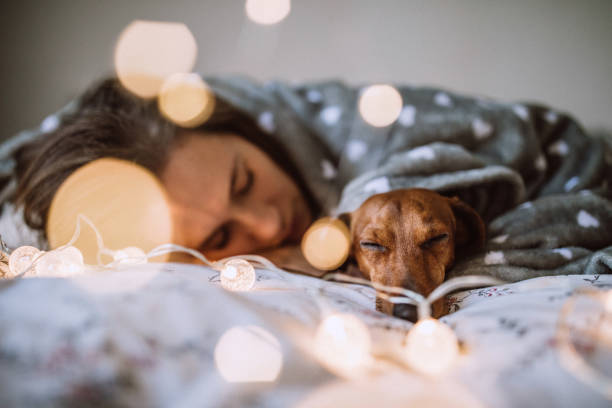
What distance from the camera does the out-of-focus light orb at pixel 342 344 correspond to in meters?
0.45

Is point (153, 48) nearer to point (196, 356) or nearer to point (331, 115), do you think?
point (331, 115)

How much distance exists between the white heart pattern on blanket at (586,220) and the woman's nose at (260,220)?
0.99 m

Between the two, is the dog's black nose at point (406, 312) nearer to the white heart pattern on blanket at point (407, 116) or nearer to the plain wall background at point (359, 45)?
the white heart pattern on blanket at point (407, 116)

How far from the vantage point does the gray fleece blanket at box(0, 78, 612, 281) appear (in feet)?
3.29

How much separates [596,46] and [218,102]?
2.11 m

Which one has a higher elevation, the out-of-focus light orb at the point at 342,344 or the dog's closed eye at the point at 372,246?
the out-of-focus light orb at the point at 342,344

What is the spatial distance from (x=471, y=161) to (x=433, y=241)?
457 mm

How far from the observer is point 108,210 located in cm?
108

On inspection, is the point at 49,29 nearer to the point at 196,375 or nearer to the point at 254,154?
the point at 254,154

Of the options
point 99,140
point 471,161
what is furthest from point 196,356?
point 471,161

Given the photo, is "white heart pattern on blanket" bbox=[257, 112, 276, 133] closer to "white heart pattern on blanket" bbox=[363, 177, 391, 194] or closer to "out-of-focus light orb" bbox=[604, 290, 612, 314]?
"white heart pattern on blanket" bbox=[363, 177, 391, 194]

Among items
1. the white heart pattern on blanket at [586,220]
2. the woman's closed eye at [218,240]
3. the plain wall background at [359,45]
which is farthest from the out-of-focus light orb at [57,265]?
the plain wall background at [359,45]

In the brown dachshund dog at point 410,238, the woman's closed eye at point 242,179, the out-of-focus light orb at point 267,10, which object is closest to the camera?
the brown dachshund dog at point 410,238

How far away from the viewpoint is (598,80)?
1933mm
